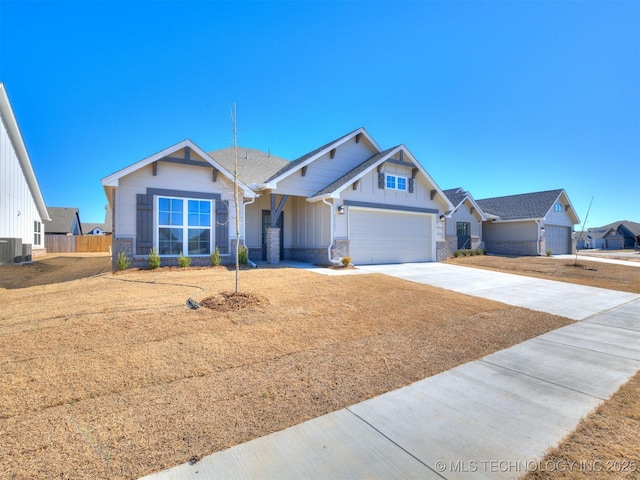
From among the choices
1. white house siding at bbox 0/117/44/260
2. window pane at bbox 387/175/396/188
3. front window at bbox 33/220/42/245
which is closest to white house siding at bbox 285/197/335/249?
window pane at bbox 387/175/396/188

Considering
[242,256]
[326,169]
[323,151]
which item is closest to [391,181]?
[326,169]

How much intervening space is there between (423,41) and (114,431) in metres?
14.9

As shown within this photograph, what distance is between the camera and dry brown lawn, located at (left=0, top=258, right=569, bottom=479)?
243cm

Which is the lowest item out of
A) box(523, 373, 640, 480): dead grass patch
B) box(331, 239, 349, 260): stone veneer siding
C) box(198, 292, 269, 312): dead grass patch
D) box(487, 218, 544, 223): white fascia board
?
box(523, 373, 640, 480): dead grass patch

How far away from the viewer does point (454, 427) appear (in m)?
2.75

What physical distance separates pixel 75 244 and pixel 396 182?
33114 millimetres

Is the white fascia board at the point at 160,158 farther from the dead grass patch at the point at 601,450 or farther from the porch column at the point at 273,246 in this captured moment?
the dead grass patch at the point at 601,450

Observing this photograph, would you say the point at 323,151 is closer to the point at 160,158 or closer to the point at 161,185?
the point at 160,158

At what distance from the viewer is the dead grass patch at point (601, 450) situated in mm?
2199

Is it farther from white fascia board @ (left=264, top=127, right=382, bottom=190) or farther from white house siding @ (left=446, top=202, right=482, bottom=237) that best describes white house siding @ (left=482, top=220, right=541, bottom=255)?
white fascia board @ (left=264, top=127, right=382, bottom=190)

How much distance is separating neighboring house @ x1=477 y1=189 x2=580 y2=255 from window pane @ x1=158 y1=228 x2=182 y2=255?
79.4ft

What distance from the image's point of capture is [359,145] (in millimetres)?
16359

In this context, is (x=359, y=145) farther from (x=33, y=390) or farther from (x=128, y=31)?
(x=33, y=390)

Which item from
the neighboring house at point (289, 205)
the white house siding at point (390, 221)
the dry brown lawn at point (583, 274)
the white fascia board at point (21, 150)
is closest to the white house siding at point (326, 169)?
the neighboring house at point (289, 205)
